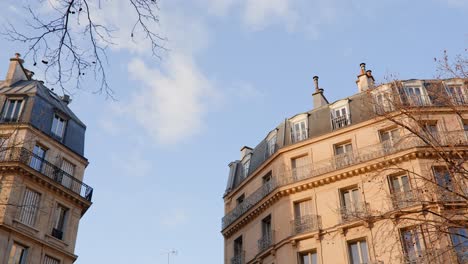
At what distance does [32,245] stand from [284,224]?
11227 millimetres

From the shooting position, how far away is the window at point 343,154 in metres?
22.1

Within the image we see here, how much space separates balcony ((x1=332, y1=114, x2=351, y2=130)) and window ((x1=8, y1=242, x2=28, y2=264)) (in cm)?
1518

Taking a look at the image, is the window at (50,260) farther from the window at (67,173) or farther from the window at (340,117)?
the window at (340,117)

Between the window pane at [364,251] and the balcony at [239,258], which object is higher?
the balcony at [239,258]

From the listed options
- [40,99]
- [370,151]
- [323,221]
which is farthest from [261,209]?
[40,99]

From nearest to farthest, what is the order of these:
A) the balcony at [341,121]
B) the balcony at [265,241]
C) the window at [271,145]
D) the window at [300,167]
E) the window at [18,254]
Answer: the window at [18,254] < the balcony at [265,241] < the window at [300,167] < the balcony at [341,121] < the window at [271,145]

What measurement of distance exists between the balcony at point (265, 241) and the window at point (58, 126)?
38.0 ft

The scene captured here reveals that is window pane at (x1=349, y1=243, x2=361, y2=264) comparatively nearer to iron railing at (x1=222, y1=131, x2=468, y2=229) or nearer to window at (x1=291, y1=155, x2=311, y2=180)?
iron railing at (x1=222, y1=131, x2=468, y2=229)

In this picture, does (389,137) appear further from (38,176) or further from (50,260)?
(50,260)

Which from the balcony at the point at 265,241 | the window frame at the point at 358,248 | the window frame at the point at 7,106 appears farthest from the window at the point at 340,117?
the window frame at the point at 7,106

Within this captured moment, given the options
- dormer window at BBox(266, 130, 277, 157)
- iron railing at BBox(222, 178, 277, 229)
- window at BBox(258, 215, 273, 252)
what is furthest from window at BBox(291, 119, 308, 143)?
window at BBox(258, 215, 273, 252)

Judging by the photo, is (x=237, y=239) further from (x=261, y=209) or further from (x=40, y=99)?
(x=40, y=99)

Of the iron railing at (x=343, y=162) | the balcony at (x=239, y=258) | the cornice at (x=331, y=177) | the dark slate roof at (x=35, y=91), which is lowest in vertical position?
the balcony at (x=239, y=258)

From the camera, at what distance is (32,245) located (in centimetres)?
2100
